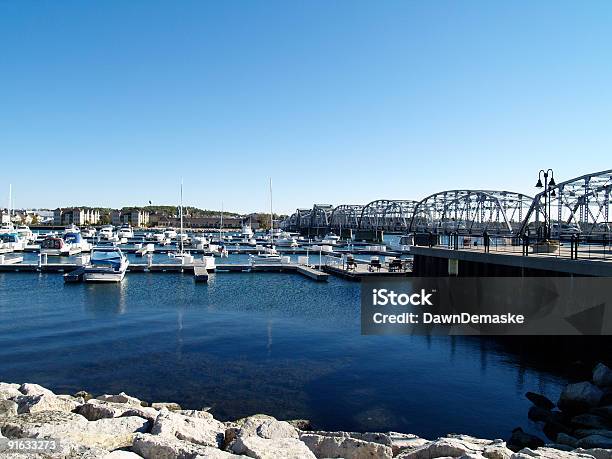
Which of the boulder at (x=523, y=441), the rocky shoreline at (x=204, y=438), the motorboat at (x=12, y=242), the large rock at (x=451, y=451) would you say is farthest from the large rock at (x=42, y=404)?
the motorboat at (x=12, y=242)

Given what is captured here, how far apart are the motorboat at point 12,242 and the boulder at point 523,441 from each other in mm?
69155

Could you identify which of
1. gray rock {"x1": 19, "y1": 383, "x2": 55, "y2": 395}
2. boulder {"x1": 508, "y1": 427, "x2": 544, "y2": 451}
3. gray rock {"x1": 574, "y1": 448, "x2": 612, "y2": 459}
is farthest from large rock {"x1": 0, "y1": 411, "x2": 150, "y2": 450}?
gray rock {"x1": 574, "y1": 448, "x2": 612, "y2": 459}

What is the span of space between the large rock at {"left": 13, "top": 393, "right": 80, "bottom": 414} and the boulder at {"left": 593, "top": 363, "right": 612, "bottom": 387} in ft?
45.0

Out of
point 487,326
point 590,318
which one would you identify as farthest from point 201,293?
point 590,318

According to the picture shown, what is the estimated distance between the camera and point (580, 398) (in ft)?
42.7

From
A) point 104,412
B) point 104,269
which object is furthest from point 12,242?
point 104,412

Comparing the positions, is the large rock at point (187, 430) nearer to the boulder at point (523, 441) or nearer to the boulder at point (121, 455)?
the boulder at point (121, 455)

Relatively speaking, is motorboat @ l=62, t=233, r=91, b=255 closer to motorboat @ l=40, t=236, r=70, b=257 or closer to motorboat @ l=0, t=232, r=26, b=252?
motorboat @ l=40, t=236, r=70, b=257

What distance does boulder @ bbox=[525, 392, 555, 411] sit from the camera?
13.5 metres

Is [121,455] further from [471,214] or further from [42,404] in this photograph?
[471,214]

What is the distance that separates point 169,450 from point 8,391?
612 cm

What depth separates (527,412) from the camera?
43.4ft

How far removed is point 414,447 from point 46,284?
115 feet

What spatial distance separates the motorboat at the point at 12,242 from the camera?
66.3 m
